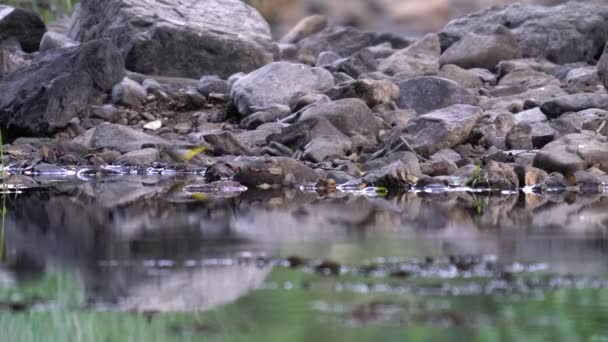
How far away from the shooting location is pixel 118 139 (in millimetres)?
12758

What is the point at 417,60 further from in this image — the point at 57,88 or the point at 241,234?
the point at 241,234

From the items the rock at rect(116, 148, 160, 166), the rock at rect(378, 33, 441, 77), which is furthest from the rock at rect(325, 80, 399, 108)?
the rock at rect(378, 33, 441, 77)

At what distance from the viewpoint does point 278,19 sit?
4.59 metres

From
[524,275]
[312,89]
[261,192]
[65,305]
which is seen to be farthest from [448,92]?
[65,305]

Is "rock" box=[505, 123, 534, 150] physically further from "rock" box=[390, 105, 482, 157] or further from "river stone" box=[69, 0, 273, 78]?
"river stone" box=[69, 0, 273, 78]

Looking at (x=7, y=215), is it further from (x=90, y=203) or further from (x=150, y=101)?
(x=150, y=101)

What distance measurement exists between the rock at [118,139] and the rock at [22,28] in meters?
4.35

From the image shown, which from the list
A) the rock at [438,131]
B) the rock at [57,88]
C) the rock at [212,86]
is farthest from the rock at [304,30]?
the rock at [438,131]

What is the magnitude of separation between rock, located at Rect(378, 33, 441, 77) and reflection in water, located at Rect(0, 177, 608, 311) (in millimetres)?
6718

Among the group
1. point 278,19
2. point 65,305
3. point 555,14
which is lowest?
point 65,305

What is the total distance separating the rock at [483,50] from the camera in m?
16.3

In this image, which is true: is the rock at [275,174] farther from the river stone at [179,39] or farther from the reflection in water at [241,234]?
the river stone at [179,39]

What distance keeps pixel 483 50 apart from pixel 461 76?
1.52 metres

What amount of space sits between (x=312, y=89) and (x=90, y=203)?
560 cm
